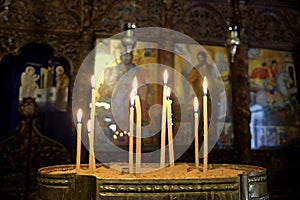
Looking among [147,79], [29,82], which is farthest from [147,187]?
[29,82]

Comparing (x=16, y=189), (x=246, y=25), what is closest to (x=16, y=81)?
(x=16, y=189)

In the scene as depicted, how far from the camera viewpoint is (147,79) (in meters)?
3.75

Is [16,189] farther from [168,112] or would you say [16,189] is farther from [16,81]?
[168,112]

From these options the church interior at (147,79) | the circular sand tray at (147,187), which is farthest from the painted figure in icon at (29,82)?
the circular sand tray at (147,187)

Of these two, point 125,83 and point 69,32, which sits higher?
point 69,32

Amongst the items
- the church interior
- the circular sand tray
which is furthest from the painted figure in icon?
the circular sand tray

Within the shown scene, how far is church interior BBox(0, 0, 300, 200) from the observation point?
136 inches

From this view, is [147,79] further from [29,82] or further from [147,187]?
[147,187]

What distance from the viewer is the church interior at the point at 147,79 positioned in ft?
11.3

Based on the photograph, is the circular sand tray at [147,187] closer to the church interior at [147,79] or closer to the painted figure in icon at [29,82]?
the church interior at [147,79]

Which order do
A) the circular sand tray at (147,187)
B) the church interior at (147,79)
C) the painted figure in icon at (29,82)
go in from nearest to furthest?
the circular sand tray at (147,187) < the church interior at (147,79) < the painted figure in icon at (29,82)

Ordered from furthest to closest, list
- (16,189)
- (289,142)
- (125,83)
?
1. (289,142)
2. (125,83)
3. (16,189)

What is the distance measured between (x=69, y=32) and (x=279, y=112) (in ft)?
A: 10.3

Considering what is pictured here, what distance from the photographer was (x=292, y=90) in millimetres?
4168
